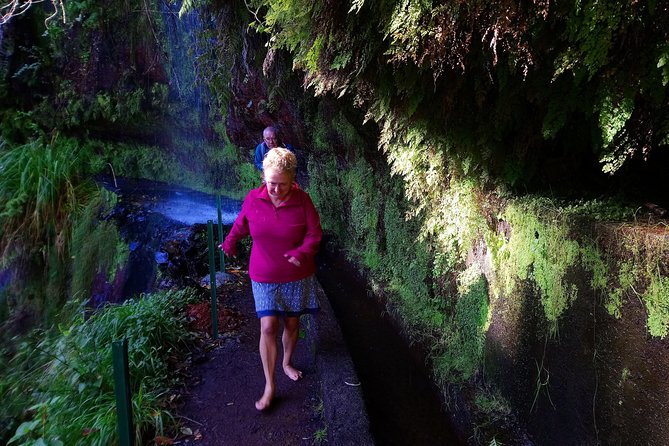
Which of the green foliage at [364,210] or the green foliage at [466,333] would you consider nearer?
the green foliage at [466,333]

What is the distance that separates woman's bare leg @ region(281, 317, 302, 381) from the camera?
353 cm

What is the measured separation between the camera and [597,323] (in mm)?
2215

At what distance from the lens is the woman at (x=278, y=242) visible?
3.08 meters

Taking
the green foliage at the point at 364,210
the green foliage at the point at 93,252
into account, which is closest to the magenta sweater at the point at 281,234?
the green foliage at the point at 364,210

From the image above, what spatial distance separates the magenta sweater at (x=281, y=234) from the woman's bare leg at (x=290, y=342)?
1.53 ft

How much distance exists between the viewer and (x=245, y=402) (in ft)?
11.9

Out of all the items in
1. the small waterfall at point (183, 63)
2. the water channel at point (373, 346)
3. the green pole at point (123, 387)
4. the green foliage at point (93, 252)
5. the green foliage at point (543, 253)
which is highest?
the small waterfall at point (183, 63)

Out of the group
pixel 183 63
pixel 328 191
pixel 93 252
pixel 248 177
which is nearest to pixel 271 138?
pixel 328 191

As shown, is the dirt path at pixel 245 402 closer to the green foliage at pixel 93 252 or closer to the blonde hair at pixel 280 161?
the blonde hair at pixel 280 161

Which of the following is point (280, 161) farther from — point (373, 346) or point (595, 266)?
point (373, 346)

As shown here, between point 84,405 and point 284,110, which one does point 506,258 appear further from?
point 284,110

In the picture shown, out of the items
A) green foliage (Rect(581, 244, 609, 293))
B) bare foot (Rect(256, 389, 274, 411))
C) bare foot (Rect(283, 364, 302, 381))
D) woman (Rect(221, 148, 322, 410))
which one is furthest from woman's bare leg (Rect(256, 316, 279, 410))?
green foliage (Rect(581, 244, 609, 293))

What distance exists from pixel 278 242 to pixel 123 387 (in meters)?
1.37

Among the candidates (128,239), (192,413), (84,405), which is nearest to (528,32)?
(192,413)
